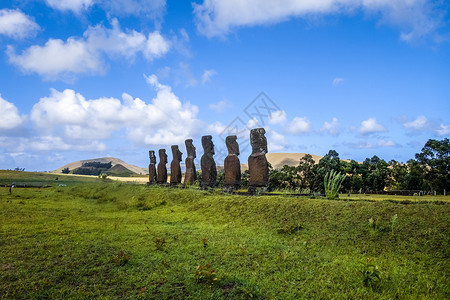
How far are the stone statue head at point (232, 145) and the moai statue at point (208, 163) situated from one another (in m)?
2.04

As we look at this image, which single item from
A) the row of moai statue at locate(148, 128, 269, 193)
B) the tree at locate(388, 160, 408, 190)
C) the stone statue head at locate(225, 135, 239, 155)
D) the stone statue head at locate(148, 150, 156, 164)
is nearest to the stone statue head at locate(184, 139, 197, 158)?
the row of moai statue at locate(148, 128, 269, 193)

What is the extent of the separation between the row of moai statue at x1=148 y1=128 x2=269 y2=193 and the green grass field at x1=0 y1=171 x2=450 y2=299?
443 cm

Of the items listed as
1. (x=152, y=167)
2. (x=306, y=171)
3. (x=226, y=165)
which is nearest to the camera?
(x=226, y=165)

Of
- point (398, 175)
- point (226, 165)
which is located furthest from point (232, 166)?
point (398, 175)

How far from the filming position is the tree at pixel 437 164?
1906 cm

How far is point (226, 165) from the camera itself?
48.2 ft

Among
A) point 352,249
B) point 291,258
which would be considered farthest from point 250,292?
point 352,249

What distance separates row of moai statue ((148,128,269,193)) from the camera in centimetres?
1344

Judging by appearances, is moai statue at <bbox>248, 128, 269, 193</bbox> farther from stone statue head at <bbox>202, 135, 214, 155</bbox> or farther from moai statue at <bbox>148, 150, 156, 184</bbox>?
moai statue at <bbox>148, 150, 156, 184</bbox>

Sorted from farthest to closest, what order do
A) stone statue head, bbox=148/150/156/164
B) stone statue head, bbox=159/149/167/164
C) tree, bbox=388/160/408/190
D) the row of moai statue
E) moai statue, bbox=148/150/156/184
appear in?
stone statue head, bbox=148/150/156/164, moai statue, bbox=148/150/156/184, stone statue head, bbox=159/149/167/164, tree, bbox=388/160/408/190, the row of moai statue

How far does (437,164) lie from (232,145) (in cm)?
1339

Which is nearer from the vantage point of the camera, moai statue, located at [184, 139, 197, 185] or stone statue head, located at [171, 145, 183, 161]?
moai statue, located at [184, 139, 197, 185]

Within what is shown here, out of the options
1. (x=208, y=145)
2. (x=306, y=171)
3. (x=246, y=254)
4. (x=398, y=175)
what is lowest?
(x=246, y=254)

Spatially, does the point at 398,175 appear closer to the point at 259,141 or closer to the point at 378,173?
the point at 378,173
